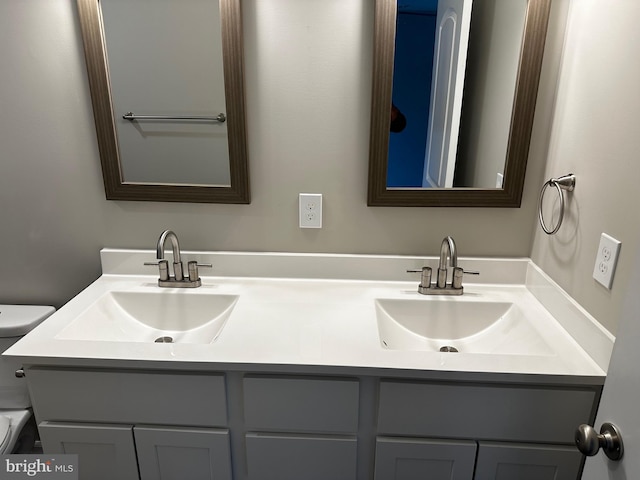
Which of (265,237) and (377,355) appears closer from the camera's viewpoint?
(377,355)

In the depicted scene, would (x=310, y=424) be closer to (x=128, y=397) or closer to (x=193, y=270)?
(x=128, y=397)

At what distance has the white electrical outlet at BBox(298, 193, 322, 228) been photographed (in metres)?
1.41

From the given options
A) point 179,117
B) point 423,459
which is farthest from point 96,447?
point 179,117

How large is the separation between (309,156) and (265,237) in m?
0.32

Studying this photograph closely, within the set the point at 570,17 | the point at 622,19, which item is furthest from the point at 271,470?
the point at 570,17

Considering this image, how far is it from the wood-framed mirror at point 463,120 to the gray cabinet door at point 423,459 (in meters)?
0.70

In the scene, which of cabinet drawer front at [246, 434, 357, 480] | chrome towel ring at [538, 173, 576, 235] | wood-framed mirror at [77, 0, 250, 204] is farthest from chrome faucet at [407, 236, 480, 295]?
wood-framed mirror at [77, 0, 250, 204]

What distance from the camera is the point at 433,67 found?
1281 mm

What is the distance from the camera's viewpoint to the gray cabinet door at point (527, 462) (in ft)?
3.51

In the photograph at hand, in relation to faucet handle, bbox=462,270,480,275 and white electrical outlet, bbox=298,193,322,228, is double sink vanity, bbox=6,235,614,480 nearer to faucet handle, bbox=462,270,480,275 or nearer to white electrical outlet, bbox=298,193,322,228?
faucet handle, bbox=462,270,480,275

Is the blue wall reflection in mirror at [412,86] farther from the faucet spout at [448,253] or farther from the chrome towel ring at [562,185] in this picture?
the chrome towel ring at [562,185]

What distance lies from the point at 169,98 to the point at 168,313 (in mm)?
678

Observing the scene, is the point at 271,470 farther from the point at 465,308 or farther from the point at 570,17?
the point at 570,17

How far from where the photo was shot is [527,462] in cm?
109
